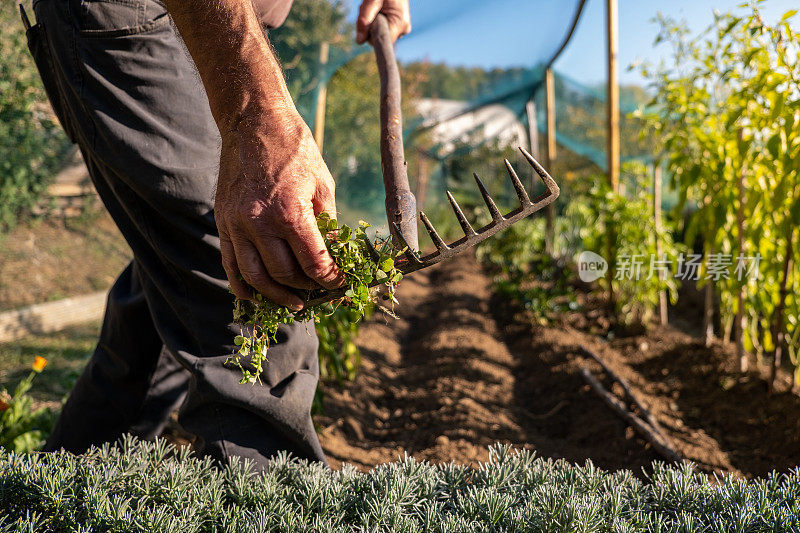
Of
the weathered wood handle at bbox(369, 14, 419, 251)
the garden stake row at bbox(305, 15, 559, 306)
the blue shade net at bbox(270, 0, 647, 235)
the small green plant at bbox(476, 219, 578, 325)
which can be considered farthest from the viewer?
the blue shade net at bbox(270, 0, 647, 235)

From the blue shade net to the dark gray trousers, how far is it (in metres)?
2.33

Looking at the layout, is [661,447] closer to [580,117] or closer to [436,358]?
[436,358]

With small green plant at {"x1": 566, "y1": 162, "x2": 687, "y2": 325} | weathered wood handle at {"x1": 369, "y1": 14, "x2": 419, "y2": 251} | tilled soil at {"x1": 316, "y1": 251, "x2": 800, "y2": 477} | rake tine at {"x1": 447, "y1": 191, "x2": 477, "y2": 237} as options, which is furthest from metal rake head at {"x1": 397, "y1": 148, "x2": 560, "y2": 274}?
small green plant at {"x1": 566, "y1": 162, "x2": 687, "y2": 325}

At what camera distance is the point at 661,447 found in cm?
265

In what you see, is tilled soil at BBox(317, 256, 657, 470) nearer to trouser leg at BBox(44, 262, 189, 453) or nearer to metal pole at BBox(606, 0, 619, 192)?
trouser leg at BBox(44, 262, 189, 453)

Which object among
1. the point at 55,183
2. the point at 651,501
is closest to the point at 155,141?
the point at 651,501

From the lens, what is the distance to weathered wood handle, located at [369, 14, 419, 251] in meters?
1.46

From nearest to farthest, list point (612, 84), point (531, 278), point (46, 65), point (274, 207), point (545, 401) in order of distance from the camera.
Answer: point (274, 207)
point (46, 65)
point (545, 401)
point (612, 84)
point (531, 278)

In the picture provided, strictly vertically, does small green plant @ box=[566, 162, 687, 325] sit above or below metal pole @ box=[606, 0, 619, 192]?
below

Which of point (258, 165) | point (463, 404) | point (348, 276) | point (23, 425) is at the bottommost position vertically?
point (463, 404)

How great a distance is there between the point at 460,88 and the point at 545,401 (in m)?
6.85

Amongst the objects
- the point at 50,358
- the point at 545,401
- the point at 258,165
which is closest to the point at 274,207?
the point at 258,165

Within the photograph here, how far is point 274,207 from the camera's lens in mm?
1170

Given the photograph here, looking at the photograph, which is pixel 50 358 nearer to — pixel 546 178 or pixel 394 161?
pixel 394 161
